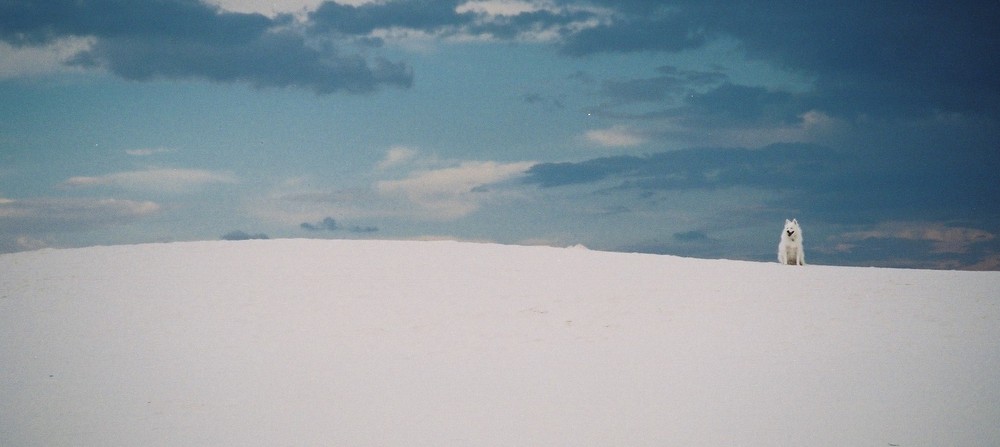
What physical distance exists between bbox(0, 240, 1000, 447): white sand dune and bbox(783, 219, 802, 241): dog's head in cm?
98

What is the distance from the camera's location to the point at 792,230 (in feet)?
72.9

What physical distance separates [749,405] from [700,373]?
1.47 meters

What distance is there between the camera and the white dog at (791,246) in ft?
72.8

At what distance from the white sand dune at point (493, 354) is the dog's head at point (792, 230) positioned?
98 centimetres

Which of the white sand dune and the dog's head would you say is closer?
the white sand dune

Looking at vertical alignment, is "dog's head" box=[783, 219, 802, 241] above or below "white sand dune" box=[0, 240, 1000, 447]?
above

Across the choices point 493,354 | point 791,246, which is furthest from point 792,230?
point 493,354

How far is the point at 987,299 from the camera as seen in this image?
18938 millimetres

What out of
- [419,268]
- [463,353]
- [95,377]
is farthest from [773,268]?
[95,377]

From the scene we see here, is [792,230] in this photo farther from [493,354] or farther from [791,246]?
[493,354]

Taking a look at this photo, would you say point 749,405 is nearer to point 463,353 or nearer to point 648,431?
point 648,431

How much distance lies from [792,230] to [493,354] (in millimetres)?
11164

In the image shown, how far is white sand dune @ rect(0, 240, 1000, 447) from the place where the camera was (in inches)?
445

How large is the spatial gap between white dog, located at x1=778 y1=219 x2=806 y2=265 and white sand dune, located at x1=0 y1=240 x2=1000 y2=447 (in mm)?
459
